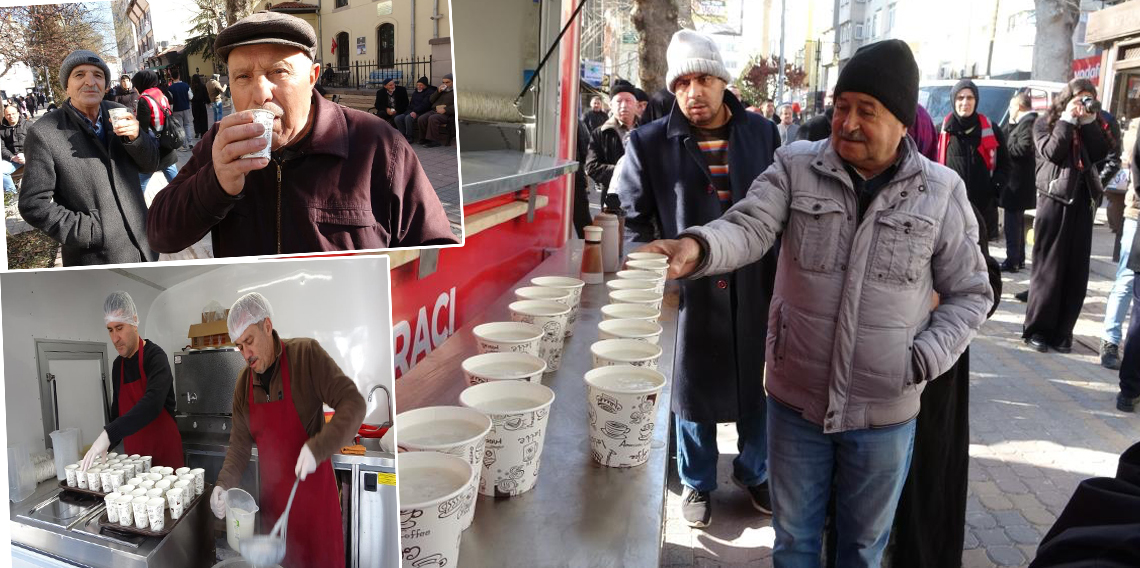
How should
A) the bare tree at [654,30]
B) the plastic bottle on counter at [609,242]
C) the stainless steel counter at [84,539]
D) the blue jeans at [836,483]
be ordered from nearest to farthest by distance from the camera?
the stainless steel counter at [84,539]
the blue jeans at [836,483]
the plastic bottle on counter at [609,242]
the bare tree at [654,30]

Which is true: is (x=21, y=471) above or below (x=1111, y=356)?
above

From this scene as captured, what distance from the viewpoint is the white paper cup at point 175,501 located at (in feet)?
2.68

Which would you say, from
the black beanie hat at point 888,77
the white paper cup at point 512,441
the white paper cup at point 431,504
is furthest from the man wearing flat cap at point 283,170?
the black beanie hat at point 888,77

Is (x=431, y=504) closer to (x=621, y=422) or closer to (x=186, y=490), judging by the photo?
(x=186, y=490)

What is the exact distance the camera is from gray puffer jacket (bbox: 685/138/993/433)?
2195mm

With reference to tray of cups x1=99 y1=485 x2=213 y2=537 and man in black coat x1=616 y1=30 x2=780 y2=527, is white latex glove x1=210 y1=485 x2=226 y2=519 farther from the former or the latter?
man in black coat x1=616 y1=30 x2=780 y2=527

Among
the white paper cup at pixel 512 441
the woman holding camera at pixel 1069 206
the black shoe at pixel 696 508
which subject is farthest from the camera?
the woman holding camera at pixel 1069 206

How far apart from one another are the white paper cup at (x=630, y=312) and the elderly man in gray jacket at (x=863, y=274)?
0.35 meters

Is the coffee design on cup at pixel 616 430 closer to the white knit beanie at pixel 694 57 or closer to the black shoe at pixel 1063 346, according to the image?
the white knit beanie at pixel 694 57

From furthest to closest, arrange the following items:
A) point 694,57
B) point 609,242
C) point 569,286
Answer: point 609,242, point 694,57, point 569,286

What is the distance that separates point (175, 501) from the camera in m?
0.82

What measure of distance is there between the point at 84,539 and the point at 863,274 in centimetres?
196

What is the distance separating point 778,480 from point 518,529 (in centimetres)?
129

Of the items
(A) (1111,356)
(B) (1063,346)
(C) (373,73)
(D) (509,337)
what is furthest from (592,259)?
(B) (1063,346)
